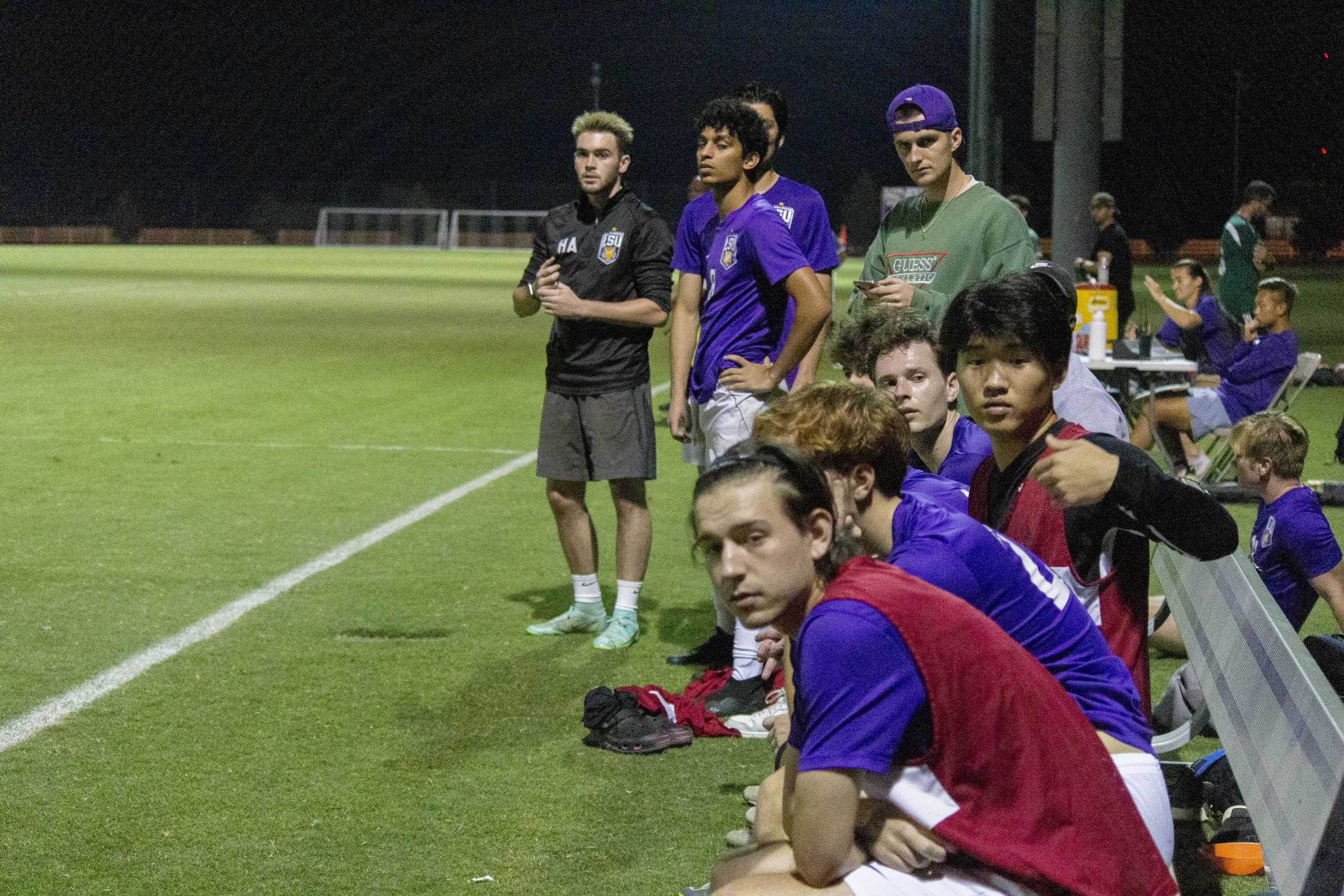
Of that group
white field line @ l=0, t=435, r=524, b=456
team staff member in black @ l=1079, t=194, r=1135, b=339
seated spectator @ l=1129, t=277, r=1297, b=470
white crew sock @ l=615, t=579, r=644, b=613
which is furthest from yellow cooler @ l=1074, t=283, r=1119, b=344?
white crew sock @ l=615, t=579, r=644, b=613

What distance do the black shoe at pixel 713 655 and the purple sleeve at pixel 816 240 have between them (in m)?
1.54

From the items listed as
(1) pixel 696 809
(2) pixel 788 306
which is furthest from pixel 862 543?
(2) pixel 788 306

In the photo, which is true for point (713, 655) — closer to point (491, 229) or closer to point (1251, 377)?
point (1251, 377)

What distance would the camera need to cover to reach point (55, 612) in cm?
660

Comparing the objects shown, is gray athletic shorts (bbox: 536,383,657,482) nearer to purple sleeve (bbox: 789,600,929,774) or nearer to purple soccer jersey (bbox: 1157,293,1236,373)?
purple sleeve (bbox: 789,600,929,774)

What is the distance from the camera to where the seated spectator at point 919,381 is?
376 centimetres

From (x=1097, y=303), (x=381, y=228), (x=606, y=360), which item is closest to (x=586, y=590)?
(x=606, y=360)

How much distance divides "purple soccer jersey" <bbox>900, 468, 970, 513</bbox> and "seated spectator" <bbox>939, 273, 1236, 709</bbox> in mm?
80

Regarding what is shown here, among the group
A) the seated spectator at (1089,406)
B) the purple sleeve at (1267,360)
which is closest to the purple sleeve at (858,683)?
the seated spectator at (1089,406)

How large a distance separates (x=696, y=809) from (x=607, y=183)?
286cm

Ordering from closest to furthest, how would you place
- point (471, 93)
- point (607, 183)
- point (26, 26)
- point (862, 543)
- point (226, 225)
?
1. point (862, 543)
2. point (607, 183)
3. point (26, 26)
4. point (226, 225)
5. point (471, 93)

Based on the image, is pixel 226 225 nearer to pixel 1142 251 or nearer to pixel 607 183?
pixel 1142 251

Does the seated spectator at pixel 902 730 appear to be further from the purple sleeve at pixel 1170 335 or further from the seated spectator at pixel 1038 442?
the purple sleeve at pixel 1170 335

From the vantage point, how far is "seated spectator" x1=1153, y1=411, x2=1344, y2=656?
5.02 meters
